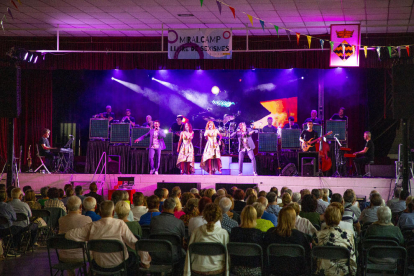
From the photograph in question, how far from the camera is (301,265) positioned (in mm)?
4465

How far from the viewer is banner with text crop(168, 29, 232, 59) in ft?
39.9

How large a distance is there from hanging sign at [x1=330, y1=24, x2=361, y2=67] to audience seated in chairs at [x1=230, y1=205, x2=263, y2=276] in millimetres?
8073

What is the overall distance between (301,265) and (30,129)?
42.9 ft

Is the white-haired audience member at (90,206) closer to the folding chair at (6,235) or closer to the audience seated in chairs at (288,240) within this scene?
the folding chair at (6,235)

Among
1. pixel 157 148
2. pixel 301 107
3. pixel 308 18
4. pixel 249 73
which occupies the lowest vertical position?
pixel 157 148

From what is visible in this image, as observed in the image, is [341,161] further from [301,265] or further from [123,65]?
[301,265]

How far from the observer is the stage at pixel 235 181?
38.2 ft

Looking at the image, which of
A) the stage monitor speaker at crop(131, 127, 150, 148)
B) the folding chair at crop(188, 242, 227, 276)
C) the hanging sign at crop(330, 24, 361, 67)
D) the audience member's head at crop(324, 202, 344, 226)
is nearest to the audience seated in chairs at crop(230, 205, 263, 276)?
the folding chair at crop(188, 242, 227, 276)

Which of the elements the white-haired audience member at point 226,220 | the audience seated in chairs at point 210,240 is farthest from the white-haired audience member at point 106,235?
the white-haired audience member at point 226,220

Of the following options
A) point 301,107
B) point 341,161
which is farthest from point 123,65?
point 341,161

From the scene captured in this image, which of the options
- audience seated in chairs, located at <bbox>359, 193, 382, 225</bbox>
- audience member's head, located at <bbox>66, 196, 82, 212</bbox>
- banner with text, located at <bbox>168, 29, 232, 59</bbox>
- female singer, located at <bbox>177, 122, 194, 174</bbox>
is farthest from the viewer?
female singer, located at <bbox>177, 122, 194, 174</bbox>

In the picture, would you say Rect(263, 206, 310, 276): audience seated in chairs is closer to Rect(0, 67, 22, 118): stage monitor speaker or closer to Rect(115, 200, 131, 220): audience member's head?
Rect(115, 200, 131, 220): audience member's head

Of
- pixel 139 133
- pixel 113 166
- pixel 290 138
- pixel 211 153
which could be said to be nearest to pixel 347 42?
pixel 290 138

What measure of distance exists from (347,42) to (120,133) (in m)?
7.02
